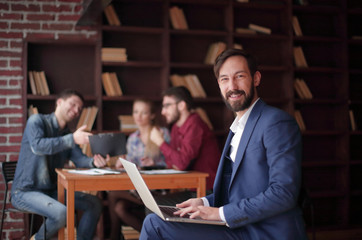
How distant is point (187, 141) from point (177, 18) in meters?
1.57

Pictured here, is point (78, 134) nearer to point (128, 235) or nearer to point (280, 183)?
point (128, 235)

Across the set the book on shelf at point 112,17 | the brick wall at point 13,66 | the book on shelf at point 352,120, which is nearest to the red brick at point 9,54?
the brick wall at point 13,66

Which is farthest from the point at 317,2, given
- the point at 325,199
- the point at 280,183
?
the point at 280,183

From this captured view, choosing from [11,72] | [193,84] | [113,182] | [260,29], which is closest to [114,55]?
[193,84]

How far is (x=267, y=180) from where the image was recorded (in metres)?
1.71

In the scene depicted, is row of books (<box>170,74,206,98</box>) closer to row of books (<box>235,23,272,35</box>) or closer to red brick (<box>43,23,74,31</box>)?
row of books (<box>235,23,272,35</box>)

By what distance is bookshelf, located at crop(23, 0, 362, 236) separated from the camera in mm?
4359

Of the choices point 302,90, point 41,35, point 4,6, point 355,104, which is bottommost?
point 355,104

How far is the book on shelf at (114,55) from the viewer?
419cm

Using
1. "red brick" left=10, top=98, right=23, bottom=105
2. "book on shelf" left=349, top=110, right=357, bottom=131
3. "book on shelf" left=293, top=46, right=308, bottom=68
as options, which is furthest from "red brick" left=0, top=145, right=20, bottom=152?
"book on shelf" left=349, top=110, right=357, bottom=131

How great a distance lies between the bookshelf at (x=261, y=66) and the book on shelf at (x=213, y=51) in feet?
0.27

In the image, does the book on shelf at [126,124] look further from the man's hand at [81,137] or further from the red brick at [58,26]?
the man's hand at [81,137]

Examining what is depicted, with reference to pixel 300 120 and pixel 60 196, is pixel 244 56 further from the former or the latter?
pixel 300 120

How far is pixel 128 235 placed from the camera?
163 inches
